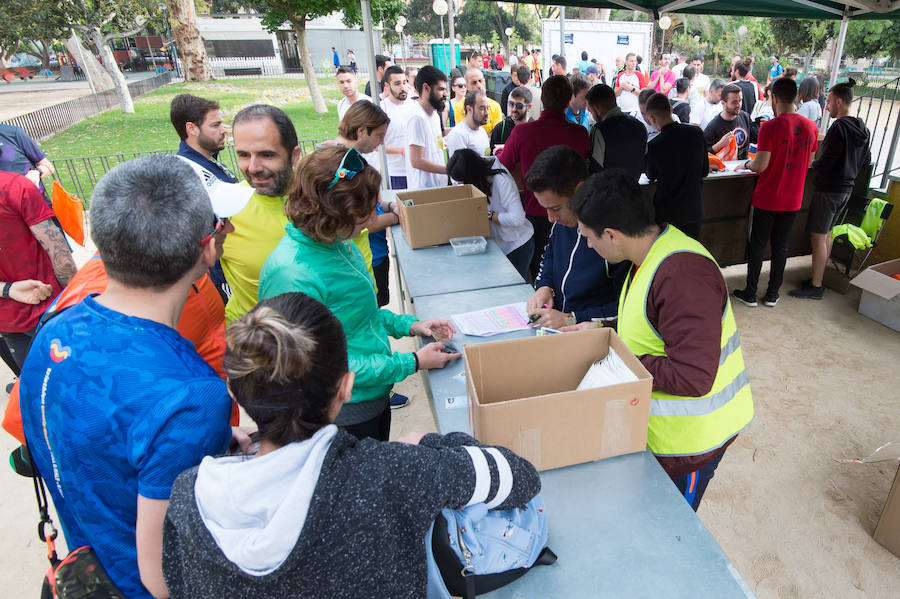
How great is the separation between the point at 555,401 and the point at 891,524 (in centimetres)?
206

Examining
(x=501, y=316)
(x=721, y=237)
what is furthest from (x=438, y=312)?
(x=721, y=237)

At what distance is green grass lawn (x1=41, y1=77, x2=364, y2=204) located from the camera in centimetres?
931

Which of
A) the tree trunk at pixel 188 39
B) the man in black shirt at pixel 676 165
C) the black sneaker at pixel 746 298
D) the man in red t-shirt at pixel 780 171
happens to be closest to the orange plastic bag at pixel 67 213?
the man in black shirt at pixel 676 165

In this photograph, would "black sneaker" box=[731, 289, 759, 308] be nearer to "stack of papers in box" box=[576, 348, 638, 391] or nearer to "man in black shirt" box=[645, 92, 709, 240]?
"man in black shirt" box=[645, 92, 709, 240]

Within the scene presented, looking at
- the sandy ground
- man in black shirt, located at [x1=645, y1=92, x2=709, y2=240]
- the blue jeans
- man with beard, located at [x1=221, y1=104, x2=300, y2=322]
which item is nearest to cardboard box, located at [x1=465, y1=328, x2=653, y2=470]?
the blue jeans

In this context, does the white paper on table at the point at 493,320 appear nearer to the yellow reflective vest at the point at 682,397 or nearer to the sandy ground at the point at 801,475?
the yellow reflective vest at the point at 682,397

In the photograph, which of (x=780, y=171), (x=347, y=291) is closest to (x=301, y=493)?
(x=347, y=291)

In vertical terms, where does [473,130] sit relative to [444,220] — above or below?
above

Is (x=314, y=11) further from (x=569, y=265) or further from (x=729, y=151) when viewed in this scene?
(x=569, y=265)

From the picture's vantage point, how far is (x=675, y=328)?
1424mm

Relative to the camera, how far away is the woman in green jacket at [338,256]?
1585 mm

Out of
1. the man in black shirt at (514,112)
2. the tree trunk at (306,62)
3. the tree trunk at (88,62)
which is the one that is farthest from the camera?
the tree trunk at (88,62)

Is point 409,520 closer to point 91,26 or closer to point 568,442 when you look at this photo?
point 568,442

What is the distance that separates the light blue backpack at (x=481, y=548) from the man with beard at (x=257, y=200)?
52.2 inches
